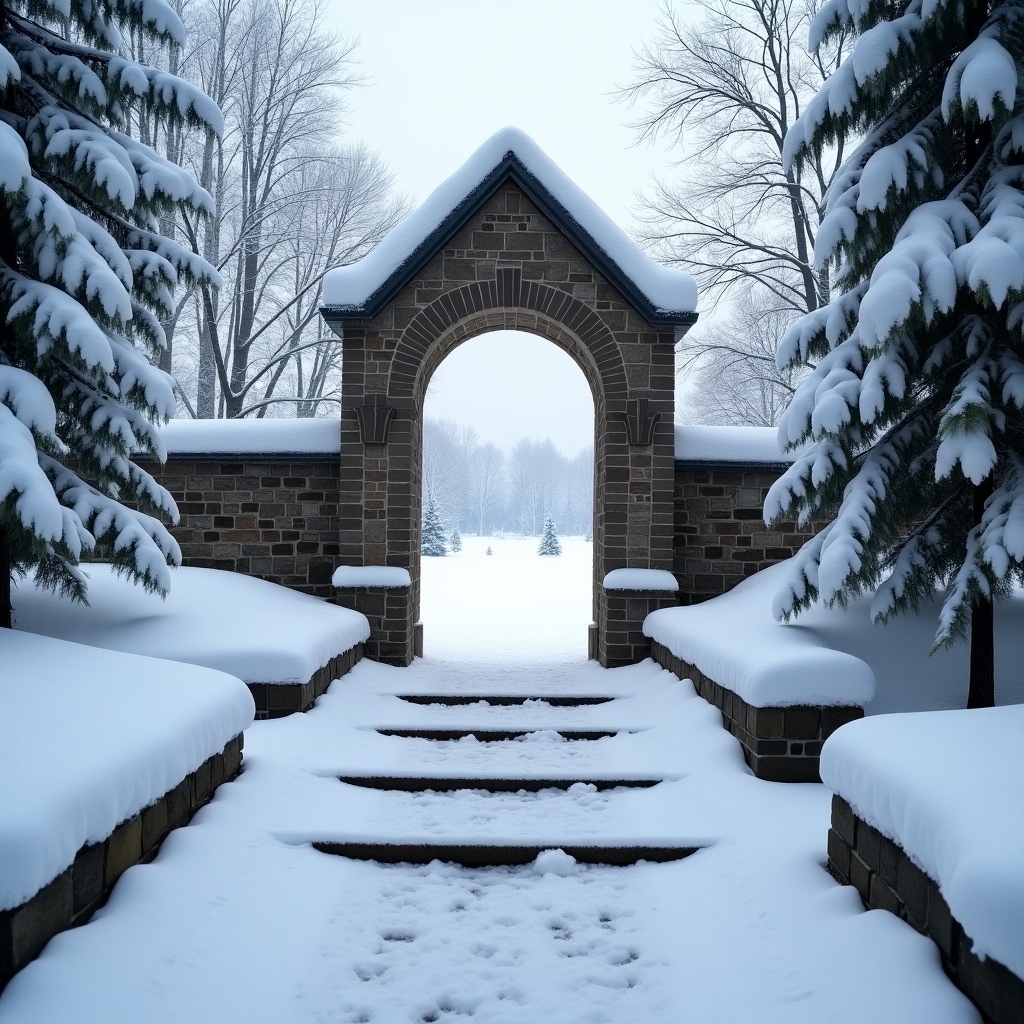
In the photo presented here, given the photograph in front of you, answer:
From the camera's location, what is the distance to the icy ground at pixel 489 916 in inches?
107

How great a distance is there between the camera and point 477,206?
871 centimetres

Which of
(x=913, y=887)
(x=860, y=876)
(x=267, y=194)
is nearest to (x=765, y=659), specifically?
(x=860, y=876)

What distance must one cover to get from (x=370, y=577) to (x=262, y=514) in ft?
5.02

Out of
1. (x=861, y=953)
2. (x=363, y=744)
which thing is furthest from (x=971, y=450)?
(x=363, y=744)

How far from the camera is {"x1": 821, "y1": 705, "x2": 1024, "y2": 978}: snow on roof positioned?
221 centimetres

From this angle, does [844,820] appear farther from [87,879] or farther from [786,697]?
[87,879]

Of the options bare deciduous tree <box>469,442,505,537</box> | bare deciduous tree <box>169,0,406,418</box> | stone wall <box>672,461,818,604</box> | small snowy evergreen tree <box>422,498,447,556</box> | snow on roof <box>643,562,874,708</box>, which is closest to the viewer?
snow on roof <box>643,562,874,708</box>

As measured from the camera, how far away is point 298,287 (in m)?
19.4

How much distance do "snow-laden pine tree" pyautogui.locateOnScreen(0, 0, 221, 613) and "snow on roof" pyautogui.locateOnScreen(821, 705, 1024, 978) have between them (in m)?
4.23

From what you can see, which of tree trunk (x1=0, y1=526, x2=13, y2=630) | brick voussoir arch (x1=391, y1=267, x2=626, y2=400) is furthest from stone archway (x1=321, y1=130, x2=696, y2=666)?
tree trunk (x1=0, y1=526, x2=13, y2=630)

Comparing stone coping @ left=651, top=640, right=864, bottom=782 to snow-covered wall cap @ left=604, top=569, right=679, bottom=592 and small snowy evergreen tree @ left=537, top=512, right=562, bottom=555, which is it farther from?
small snowy evergreen tree @ left=537, top=512, right=562, bottom=555

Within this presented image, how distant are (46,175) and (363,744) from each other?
4469 millimetres

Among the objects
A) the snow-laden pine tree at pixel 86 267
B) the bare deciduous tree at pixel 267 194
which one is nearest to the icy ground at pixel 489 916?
the snow-laden pine tree at pixel 86 267

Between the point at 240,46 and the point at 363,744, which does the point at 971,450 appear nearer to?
the point at 363,744
